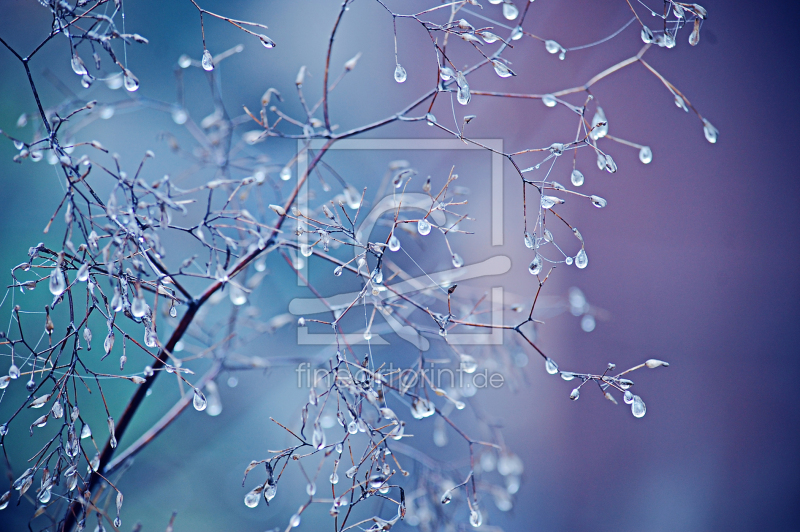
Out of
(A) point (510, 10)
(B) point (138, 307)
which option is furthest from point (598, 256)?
(B) point (138, 307)

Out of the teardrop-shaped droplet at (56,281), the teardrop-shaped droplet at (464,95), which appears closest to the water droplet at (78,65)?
the teardrop-shaped droplet at (56,281)

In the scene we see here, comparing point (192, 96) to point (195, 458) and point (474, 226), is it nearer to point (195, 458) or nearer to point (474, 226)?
point (474, 226)

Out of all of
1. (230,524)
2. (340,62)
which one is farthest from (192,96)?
(230,524)

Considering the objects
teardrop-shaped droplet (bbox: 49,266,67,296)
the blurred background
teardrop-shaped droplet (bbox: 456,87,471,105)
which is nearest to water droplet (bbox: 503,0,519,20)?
teardrop-shaped droplet (bbox: 456,87,471,105)

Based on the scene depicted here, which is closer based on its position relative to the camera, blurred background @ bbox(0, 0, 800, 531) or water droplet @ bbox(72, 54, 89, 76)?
water droplet @ bbox(72, 54, 89, 76)

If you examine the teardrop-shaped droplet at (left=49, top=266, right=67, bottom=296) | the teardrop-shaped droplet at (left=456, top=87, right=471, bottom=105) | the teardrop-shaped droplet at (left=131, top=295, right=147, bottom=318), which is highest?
the teardrop-shaped droplet at (left=456, top=87, right=471, bottom=105)

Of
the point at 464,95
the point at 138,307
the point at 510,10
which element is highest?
the point at 510,10

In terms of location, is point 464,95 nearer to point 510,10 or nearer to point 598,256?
point 510,10

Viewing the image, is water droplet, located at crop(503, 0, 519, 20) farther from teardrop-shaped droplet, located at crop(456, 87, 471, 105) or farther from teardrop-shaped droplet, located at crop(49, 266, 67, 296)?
teardrop-shaped droplet, located at crop(49, 266, 67, 296)
